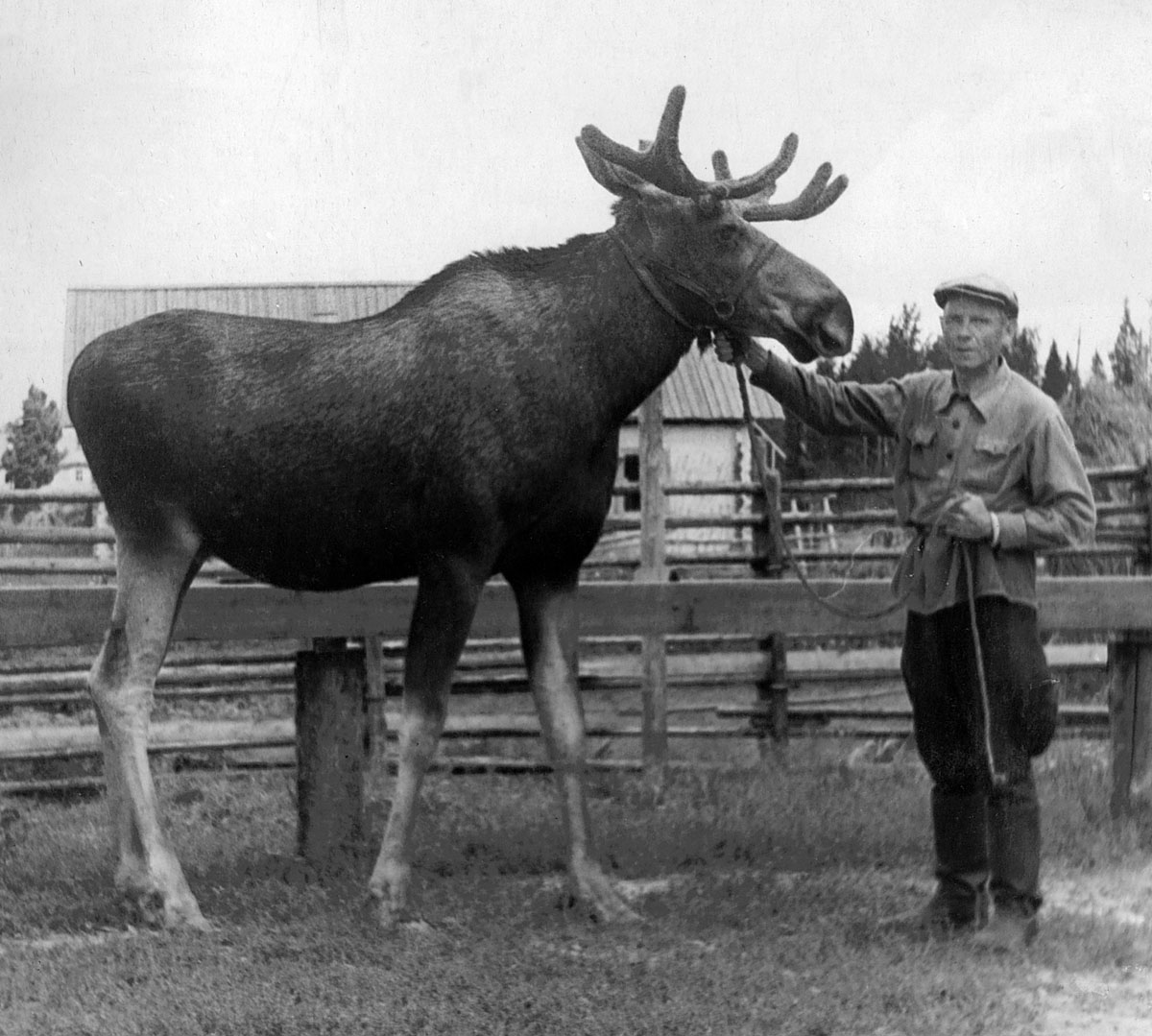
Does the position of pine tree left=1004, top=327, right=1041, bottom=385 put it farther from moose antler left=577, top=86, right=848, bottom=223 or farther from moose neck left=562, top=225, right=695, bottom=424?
moose neck left=562, top=225, right=695, bottom=424

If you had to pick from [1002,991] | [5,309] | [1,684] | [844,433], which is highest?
[5,309]

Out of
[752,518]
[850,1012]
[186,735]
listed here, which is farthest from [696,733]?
[850,1012]

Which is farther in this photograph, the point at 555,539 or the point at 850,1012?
the point at 555,539

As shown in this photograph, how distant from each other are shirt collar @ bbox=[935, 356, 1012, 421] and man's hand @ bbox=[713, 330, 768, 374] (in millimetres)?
578

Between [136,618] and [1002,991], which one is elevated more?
[136,618]

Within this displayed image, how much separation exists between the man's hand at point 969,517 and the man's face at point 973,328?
1.48 feet

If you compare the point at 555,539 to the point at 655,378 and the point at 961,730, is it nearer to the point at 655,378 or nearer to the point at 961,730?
the point at 655,378

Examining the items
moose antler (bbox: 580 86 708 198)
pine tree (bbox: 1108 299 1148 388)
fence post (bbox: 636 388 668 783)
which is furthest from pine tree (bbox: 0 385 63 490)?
pine tree (bbox: 1108 299 1148 388)

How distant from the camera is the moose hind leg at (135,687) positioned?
4.56 m

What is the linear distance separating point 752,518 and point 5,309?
5.46 metres

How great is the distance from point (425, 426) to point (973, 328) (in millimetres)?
1731

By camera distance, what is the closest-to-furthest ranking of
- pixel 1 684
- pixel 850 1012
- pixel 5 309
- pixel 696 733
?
pixel 850 1012 < pixel 5 309 < pixel 1 684 < pixel 696 733

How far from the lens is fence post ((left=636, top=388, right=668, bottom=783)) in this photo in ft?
27.5

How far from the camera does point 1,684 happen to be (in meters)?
8.52
